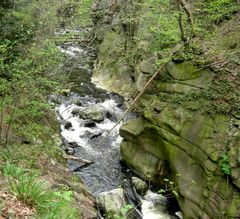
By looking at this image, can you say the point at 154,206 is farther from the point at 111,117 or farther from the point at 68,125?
the point at 111,117

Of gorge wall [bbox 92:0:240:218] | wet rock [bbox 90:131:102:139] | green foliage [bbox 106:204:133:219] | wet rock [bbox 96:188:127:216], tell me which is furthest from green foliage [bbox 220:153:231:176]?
wet rock [bbox 90:131:102:139]

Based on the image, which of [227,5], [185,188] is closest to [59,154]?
[185,188]

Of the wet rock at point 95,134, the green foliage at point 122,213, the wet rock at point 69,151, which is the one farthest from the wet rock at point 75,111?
the green foliage at point 122,213

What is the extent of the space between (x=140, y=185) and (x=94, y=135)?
4.58 metres

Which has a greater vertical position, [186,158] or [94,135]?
[186,158]

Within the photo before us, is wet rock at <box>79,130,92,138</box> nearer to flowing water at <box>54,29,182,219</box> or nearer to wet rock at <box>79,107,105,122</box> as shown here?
flowing water at <box>54,29,182,219</box>

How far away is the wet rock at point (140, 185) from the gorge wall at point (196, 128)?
0.32m

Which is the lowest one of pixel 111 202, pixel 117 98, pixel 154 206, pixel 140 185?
pixel 117 98

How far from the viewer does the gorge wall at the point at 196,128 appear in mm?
10000

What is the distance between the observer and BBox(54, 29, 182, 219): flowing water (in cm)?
1284

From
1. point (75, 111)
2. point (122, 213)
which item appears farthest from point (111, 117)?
point (122, 213)

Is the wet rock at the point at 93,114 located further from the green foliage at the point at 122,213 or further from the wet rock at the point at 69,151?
the green foliage at the point at 122,213

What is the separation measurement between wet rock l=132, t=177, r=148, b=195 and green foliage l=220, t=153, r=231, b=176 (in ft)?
11.4

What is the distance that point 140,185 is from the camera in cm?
1246
